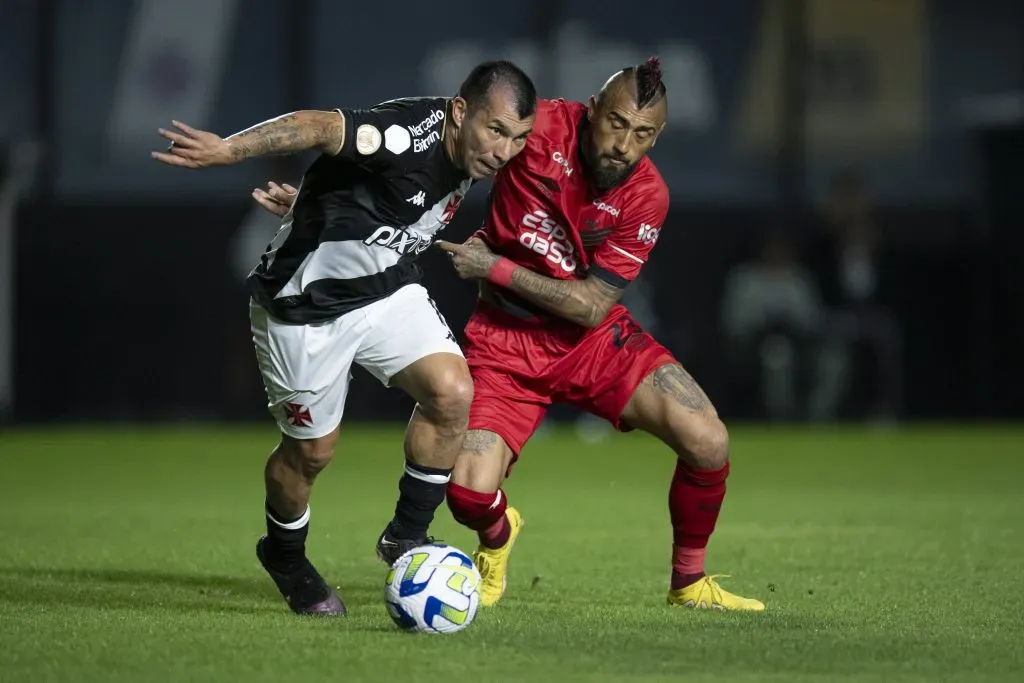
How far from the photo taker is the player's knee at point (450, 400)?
542 centimetres

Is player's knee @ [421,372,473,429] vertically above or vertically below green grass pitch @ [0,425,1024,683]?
above

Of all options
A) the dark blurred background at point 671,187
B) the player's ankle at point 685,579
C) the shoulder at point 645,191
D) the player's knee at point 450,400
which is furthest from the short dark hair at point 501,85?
the dark blurred background at point 671,187

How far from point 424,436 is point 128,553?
2.17m

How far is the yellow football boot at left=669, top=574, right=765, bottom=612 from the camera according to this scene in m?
5.66

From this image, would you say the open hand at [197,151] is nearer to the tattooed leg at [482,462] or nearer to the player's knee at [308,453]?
the player's knee at [308,453]

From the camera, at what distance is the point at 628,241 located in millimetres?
6094

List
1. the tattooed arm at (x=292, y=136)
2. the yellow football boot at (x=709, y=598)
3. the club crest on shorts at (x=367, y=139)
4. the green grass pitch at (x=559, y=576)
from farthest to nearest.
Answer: the yellow football boot at (x=709, y=598)
the club crest on shorts at (x=367, y=139)
the tattooed arm at (x=292, y=136)
the green grass pitch at (x=559, y=576)

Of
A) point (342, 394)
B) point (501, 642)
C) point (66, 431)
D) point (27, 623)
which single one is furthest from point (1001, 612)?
point (66, 431)

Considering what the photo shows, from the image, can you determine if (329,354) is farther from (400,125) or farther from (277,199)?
(400,125)

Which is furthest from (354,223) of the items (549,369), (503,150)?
(549,369)

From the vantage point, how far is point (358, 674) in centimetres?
435

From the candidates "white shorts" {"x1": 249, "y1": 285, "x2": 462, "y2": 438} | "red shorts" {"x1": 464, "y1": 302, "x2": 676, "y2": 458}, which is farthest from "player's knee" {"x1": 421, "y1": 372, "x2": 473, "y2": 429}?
"red shorts" {"x1": 464, "y1": 302, "x2": 676, "y2": 458}

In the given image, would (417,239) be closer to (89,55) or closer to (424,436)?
(424,436)

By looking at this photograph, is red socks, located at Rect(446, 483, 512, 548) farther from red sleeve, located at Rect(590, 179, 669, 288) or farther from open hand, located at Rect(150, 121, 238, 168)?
open hand, located at Rect(150, 121, 238, 168)
